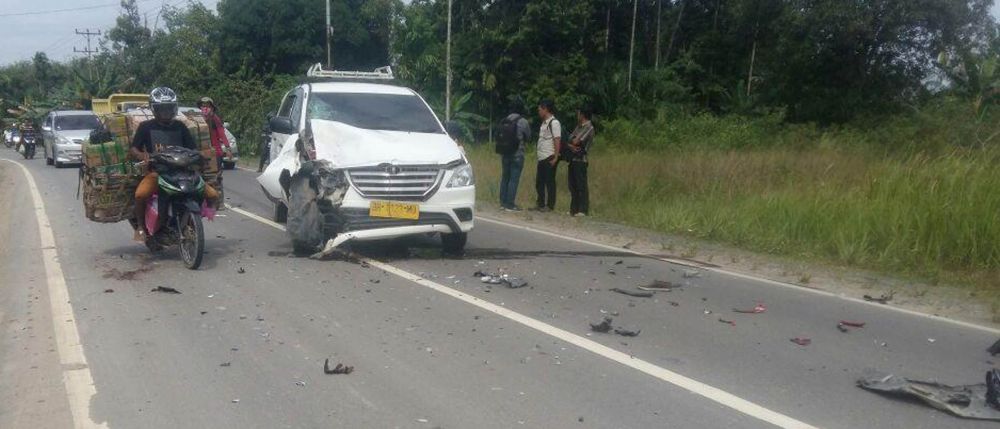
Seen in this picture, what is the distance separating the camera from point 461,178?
1035cm

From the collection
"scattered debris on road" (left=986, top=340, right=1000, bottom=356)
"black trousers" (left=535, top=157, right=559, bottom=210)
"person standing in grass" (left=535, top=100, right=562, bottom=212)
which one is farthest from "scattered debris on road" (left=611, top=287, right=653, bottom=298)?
"black trousers" (left=535, top=157, right=559, bottom=210)

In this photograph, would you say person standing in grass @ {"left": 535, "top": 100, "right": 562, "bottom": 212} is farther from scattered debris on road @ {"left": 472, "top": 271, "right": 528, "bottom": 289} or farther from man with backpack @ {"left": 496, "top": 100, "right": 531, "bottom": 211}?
scattered debris on road @ {"left": 472, "top": 271, "right": 528, "bottom": 289}

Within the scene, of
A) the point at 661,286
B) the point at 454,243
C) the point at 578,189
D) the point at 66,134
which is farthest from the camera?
the point at 66,134

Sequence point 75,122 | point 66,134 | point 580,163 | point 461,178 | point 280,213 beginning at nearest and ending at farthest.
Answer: point 461,178
point 280,213
point 580,163
point 66,134
point 75,122

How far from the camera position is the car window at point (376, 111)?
448 inches

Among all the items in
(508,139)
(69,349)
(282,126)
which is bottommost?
(69,349)

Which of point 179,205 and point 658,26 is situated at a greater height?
point 658,26

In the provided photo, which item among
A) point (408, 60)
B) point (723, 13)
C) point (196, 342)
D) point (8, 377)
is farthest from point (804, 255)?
point (723, 13)

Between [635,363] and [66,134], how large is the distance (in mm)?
25234

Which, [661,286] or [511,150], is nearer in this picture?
[661,286]

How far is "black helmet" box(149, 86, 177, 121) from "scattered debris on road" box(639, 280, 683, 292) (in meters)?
5.26

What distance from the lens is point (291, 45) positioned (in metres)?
43.8

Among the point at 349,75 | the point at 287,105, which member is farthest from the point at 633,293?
the point at 349,75

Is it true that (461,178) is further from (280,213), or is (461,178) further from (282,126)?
(280,213)
